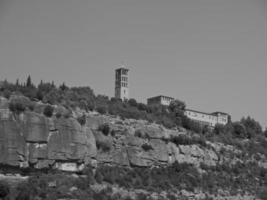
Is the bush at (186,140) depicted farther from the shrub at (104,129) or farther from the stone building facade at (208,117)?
the stone building facade at (208,117)

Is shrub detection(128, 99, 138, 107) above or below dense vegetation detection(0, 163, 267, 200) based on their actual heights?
above

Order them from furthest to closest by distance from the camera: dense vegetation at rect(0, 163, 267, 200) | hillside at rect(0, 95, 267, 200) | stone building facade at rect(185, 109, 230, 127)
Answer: stone building facade at rect(185, 109, 230, 127) < hillside at rect(0, 95, 267, 200) < dense vegetation at rect(0, 163, 267, 200)

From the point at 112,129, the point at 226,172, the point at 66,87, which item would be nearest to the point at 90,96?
the point at 66,87

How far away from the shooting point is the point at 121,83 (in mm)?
121188

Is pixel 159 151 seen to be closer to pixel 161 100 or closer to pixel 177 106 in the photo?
pixel 177 106

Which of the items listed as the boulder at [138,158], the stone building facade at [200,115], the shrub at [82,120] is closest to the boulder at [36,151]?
the shrub at [82,120]

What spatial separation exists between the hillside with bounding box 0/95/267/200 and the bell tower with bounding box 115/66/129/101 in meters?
26.5

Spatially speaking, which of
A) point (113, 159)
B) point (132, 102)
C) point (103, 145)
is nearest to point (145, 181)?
point (113, 159)

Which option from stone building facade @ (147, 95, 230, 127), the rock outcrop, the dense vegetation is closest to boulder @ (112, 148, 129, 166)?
the rock outcrop

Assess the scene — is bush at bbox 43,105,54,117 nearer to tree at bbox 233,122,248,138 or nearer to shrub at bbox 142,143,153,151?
shrub at bbox 142,143,153,151

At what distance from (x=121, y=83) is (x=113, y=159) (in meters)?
41.3

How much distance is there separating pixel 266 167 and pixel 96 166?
32.8m

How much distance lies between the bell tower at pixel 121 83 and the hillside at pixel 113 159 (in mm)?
26544

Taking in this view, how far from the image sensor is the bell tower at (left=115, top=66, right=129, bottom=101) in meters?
121
